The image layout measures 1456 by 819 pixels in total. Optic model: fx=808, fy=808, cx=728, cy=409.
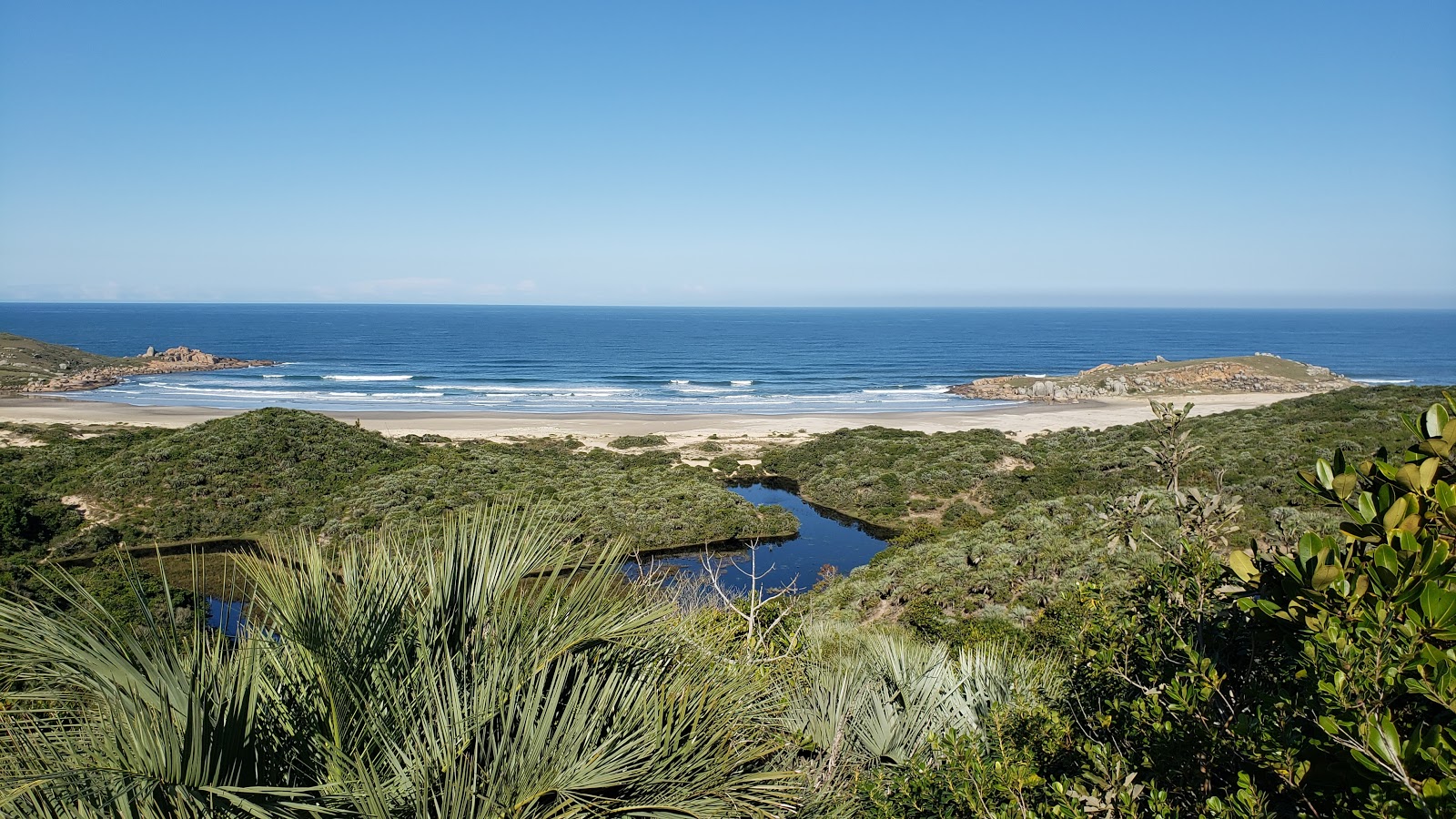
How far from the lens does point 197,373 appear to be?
2653 inches

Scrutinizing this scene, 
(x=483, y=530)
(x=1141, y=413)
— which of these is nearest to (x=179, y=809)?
(x=483, y=530)

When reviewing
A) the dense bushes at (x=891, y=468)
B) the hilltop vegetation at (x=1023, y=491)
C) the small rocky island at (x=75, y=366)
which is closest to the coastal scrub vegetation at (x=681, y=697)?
the hilltop vegetation at (x=1023, y=491)

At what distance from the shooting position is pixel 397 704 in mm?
2850

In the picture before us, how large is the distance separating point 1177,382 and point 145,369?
264ft

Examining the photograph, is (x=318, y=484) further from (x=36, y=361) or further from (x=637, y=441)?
(x=36, y=361)

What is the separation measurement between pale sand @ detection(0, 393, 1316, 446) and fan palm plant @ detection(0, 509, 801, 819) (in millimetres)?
32834

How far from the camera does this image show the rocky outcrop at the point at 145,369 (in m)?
55.4

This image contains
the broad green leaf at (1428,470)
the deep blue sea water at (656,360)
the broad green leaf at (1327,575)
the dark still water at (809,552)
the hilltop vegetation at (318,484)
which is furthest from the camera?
the deep blue sea water at (656,360)

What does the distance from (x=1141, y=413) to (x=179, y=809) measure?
49.2 meters

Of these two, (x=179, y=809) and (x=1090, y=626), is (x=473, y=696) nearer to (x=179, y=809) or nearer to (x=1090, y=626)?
(x=179, y=809)

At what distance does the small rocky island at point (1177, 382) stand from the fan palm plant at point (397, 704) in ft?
179

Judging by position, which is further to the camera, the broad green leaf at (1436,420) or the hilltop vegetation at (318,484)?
the hilltop vegetation at (318,484)

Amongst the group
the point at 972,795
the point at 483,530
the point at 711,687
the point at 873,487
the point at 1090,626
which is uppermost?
the point at 483,530

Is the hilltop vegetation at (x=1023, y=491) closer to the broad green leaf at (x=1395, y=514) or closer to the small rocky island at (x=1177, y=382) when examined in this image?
the broad green leaf at (x=1395, y=514)
